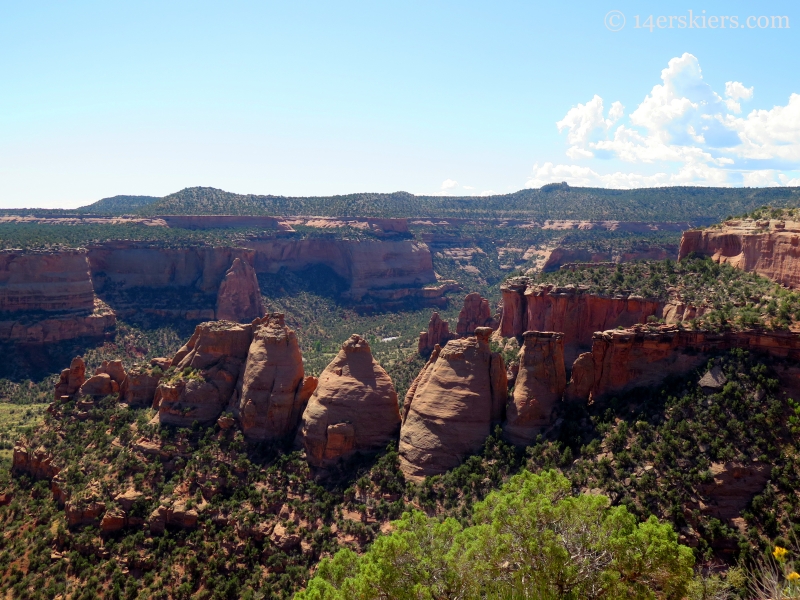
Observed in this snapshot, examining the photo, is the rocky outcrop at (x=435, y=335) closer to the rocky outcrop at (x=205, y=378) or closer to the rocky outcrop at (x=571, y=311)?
the rocky outcrop at (x=571, y=311)

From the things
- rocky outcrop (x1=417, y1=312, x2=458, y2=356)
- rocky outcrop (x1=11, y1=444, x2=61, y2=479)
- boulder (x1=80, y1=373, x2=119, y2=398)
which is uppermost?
boulder (x1=80, y1=373, x2=119, y2=398)

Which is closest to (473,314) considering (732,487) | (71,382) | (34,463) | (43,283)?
(71,382)

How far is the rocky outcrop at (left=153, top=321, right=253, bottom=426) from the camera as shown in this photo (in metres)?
50.1

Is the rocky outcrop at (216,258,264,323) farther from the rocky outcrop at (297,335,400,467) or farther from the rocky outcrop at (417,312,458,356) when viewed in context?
the rocky outcrop at (297,335,400,467)

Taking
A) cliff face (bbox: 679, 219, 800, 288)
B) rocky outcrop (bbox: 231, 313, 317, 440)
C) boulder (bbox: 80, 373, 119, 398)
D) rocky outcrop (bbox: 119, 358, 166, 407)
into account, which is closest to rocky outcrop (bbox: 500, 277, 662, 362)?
cliff face (bbox: 679, 219, 800, 288)

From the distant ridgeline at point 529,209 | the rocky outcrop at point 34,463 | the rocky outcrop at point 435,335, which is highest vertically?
the distant ridgeline at point 529,209

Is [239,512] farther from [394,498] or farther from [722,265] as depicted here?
[722,265]

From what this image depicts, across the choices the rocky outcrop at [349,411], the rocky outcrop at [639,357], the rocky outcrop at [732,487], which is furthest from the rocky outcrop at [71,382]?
the rocky outcrop at [732,487]

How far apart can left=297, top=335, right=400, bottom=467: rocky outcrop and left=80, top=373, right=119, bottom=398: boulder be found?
1912 centimetres

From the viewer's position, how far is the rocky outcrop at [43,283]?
100562mm

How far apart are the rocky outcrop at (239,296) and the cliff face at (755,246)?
75.5 metres

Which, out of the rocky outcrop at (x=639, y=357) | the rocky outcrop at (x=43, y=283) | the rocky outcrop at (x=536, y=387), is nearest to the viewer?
the rocky outcrop at (x=639, y=357)

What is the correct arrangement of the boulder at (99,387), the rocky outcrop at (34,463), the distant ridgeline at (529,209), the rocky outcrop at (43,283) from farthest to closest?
the distant ridgeline at (529,209)
the rocky outcrop at (43,283)
the boulder at (99,387)
the rocky outcrop at (34,463)

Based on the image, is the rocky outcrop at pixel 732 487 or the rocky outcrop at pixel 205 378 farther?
the rocky outcrop at pixel 205 378
